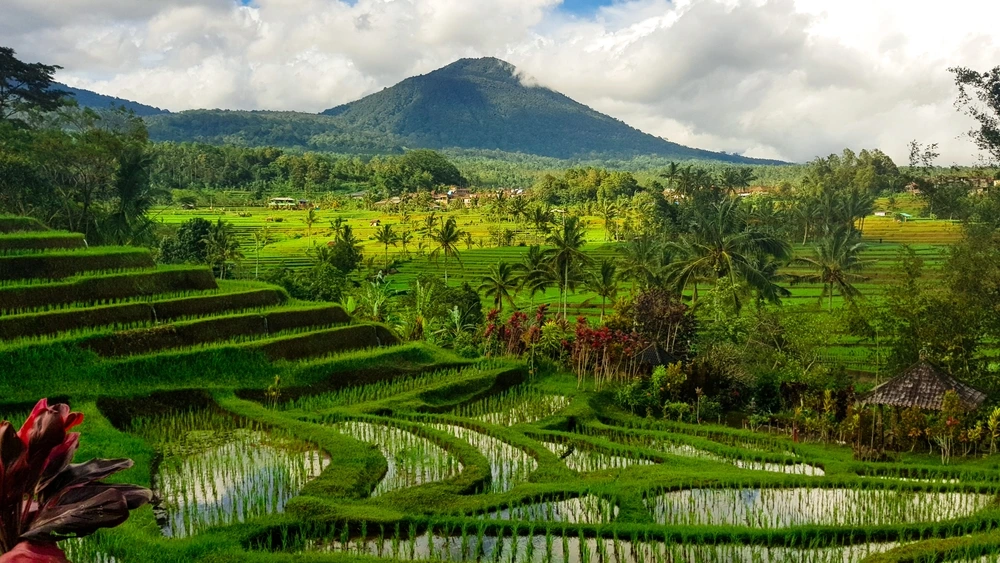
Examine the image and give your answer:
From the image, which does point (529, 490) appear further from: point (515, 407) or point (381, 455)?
point (515, 407)

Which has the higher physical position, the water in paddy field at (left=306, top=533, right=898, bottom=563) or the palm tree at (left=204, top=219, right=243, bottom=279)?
the palm tree at (left=204, top=219, right=243, bottom=279)

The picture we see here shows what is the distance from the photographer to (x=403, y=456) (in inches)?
561

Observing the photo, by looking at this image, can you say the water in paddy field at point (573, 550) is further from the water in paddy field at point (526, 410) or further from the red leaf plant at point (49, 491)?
the water in paddy field at point (526, 410)

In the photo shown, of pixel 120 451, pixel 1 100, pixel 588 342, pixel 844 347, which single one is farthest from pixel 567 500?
pixel 1 100

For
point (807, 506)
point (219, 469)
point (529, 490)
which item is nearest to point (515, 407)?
point (529, 490)

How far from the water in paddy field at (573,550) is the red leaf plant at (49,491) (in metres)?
6.98

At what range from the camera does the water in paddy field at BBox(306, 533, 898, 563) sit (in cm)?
973

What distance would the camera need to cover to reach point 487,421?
18.0 metres

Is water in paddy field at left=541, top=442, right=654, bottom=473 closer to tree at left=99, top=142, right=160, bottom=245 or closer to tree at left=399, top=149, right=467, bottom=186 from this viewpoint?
tree at left=99, top=142, right=160, bottom=245

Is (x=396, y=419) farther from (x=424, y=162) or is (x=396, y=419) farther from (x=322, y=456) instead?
(x=424, y=162)

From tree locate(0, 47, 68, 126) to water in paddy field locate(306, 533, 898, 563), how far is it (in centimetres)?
3385

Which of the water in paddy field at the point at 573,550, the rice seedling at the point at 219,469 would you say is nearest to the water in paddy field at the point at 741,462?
the water in paddy field at the point at 573,550

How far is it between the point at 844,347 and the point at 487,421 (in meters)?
16.5

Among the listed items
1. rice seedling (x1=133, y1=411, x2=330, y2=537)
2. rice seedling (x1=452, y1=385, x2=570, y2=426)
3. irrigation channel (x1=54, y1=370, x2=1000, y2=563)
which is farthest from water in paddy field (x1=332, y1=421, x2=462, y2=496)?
rice seedling (x1=452, y1=385, x2=570, y2=426)
